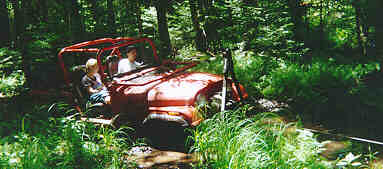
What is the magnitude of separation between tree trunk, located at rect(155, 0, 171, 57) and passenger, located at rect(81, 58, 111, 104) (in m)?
4.76

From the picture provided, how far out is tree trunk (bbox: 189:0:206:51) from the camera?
1013cm

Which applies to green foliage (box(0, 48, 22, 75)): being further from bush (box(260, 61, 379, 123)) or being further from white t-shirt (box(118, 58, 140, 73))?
bush (box(260, 61, 379, 123))

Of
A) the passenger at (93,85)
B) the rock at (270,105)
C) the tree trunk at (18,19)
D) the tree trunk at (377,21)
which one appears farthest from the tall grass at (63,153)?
the tree trunk at (377,21)

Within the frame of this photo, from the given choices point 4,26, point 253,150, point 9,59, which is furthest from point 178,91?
point 4,26

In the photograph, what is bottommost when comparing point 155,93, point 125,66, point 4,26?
point 155,93

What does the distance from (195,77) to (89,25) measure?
12.8 metres

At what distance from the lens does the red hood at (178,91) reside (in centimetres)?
417

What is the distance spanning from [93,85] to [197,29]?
19.1 feet

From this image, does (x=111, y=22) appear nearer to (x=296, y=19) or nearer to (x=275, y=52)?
(x=296, y=19)

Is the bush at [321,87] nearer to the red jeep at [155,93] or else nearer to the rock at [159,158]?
the red jeep at [155,93]

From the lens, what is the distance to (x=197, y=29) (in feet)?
34.2

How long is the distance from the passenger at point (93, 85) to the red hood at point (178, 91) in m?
1.04

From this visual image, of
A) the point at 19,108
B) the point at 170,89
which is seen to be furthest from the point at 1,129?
the point at 170,89

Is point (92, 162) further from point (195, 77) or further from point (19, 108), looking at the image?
point (19, 108)
